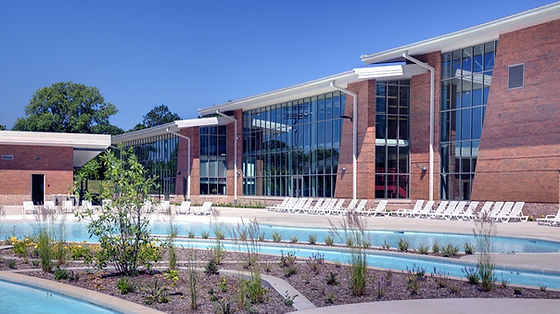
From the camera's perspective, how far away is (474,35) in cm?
2219

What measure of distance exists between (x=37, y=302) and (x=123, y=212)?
5.22 ft

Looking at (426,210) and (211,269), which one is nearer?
(211,269)

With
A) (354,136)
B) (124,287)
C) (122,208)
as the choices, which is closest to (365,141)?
(354,136)

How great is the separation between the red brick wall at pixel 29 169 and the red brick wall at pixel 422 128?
718 inches

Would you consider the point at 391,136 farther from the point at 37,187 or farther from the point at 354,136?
the point at 37,187

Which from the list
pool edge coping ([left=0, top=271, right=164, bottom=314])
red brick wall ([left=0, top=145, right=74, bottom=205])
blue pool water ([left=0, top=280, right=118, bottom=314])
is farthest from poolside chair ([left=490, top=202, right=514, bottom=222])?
red brick wall ([left=0, top=145, right=74, bottom=205])

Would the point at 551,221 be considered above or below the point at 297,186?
below

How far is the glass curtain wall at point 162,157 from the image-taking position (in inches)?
1596

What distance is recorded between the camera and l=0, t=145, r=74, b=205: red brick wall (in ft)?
98.6

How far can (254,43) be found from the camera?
198 feet

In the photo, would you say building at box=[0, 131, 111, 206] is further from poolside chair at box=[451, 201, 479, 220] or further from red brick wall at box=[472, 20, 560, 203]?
red brick wall at box=[472, 20, 560, 203]

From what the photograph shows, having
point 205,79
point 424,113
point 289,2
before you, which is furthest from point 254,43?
point 205,79

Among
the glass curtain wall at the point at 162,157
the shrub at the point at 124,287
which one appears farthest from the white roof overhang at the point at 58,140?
the shrub at the point at 124,287

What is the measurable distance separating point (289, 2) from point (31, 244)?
27.6 meters
